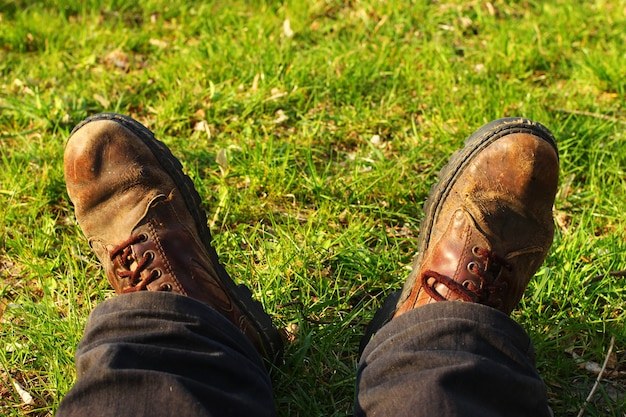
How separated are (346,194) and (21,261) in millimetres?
1244

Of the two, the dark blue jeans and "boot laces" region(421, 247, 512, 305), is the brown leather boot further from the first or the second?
"boot laces" region(421, 247, 512, 305)

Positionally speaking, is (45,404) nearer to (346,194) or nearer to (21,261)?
(21,261)

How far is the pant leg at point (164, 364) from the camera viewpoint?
60.1 inches

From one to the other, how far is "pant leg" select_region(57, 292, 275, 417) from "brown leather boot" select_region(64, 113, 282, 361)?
0.85 feet

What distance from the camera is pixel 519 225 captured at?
2.18 m

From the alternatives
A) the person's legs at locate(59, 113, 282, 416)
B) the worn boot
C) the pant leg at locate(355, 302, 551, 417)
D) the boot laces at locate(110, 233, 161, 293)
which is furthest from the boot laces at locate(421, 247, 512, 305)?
the boot laces at locate(110, 233, 161, 293)

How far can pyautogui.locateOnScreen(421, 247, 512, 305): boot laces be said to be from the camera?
199 centimetres

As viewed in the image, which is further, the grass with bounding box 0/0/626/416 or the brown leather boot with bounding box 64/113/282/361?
the grass with bounding box 0/0/626/416

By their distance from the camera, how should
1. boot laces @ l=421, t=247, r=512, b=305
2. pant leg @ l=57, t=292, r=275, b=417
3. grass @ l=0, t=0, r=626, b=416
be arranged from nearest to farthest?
pant leg @ l=57, t=292, r=275, b=417, boot laces @ l=421, t=247, r=512, b=305, grass @ l=0, t=0, r=626, b=416

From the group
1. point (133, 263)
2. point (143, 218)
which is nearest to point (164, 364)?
point (133, 263)

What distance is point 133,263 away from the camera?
2.11 m

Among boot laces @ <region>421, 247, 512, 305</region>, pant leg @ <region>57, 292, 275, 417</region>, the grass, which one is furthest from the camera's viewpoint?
the grass

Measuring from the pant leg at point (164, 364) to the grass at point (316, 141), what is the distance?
1.36ft

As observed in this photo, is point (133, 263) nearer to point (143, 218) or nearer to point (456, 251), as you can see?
point (143, 218)
